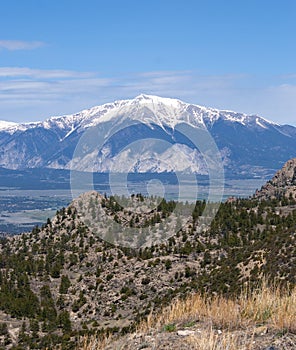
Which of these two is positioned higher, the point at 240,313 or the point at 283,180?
the point at 283,180

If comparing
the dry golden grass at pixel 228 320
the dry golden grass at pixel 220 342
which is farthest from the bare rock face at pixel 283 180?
the dry golden grass at pixel 220 342

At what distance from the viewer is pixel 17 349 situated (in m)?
41.4

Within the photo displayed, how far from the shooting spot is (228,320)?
11.4 meters

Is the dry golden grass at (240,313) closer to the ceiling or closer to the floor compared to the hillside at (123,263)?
closer to the ceiling

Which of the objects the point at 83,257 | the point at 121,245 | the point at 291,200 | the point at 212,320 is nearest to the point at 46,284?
the point at 83,257

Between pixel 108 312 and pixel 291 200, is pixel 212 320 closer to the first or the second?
pixel 108 312

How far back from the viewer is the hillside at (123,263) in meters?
50.3

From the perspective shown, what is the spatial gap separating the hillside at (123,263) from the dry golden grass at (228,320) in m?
26.6

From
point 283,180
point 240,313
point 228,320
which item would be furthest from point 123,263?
point 228,320

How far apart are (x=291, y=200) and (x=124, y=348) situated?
234 ft

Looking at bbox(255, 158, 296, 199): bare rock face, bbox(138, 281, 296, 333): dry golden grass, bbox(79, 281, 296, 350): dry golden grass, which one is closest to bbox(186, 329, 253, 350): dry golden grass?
bbox(79, 281, 296, 350): dry golden grass

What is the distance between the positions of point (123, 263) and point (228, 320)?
2241 inches

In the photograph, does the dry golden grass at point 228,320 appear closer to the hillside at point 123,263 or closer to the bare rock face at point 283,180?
the hillside at point 123,263

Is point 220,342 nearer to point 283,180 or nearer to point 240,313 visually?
point 240,313
